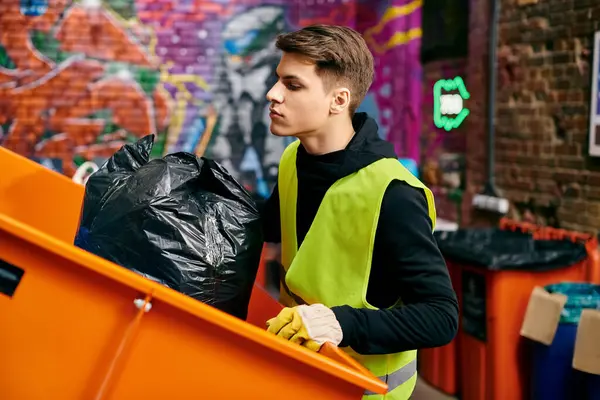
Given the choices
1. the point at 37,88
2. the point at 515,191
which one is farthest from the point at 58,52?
the point at 515,191

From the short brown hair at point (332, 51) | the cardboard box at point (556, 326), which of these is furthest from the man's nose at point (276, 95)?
the cardboard box at point (556, 326)

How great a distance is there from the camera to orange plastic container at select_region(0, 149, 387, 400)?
1.35 m

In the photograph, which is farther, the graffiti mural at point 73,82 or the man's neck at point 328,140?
the graffiti mural at point 73,82

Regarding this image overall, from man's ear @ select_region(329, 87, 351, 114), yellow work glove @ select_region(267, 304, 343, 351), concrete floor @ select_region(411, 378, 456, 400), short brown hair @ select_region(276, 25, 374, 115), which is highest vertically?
short brown hair @ select_region(276, 25, 374, 115)

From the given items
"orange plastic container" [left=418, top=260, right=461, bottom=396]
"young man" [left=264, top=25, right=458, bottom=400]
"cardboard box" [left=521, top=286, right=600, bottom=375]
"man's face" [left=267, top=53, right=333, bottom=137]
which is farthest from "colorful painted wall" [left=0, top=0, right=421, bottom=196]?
"man's face" [left=267, top=53, right=333, bottom=137]

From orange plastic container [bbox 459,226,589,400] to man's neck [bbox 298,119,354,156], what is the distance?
76.1 inches

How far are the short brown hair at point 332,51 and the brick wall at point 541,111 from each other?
2628 mm

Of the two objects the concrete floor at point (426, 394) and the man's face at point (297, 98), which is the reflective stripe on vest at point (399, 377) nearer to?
the man's face at point (297, 98)

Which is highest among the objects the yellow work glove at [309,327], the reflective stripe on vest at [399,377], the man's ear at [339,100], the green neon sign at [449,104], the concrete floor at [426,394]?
the green neon sign at [449,104]

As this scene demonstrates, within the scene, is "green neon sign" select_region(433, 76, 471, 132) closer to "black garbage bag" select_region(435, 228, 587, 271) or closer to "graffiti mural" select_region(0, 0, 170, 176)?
"black garbage bag" select_region(435, 228, 587, 271)

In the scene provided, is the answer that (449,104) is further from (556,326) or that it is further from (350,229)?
(350,229)

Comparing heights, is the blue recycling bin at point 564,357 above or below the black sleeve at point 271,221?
below

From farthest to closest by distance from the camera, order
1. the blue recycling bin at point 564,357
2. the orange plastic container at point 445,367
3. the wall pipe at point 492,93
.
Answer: the wall pipe at point 492,93 → the orange plastic container at point 445,367 → the blue recycling bin at point 564,357

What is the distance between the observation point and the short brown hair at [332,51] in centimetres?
169
